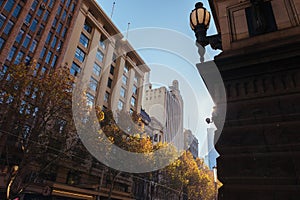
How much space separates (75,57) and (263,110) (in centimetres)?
3121

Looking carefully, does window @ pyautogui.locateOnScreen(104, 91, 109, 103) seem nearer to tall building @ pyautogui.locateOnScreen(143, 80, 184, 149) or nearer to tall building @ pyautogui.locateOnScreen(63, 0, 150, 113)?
tall building @ pyautogui.locateOnScreen(63, 0, 150, 113)

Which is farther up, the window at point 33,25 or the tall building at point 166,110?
the tall building at point 166,110

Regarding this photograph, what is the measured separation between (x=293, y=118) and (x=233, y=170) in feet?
4.52

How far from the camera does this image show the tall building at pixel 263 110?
3355mm

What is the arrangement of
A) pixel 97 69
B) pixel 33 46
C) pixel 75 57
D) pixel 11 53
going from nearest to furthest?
pixel 11 53 < pixel 33 46 < pixel 75 57 < pixel 97 69

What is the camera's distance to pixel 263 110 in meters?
3.89

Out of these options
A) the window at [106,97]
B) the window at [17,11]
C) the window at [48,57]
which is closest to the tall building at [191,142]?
the window at [106,97]

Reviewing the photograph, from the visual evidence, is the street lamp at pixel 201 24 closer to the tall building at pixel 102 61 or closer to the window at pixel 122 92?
the tall building at pixel 102 61

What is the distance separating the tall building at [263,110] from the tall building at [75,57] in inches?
639

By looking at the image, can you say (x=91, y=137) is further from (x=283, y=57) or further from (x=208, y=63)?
(x=283, y=57)

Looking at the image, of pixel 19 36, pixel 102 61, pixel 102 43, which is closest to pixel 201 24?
pixel 19 36

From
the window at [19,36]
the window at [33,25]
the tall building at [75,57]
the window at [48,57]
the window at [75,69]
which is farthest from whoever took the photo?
the window at [75,69]

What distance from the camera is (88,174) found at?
26344mm

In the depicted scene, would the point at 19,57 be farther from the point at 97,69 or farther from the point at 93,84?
the point at 97,69
